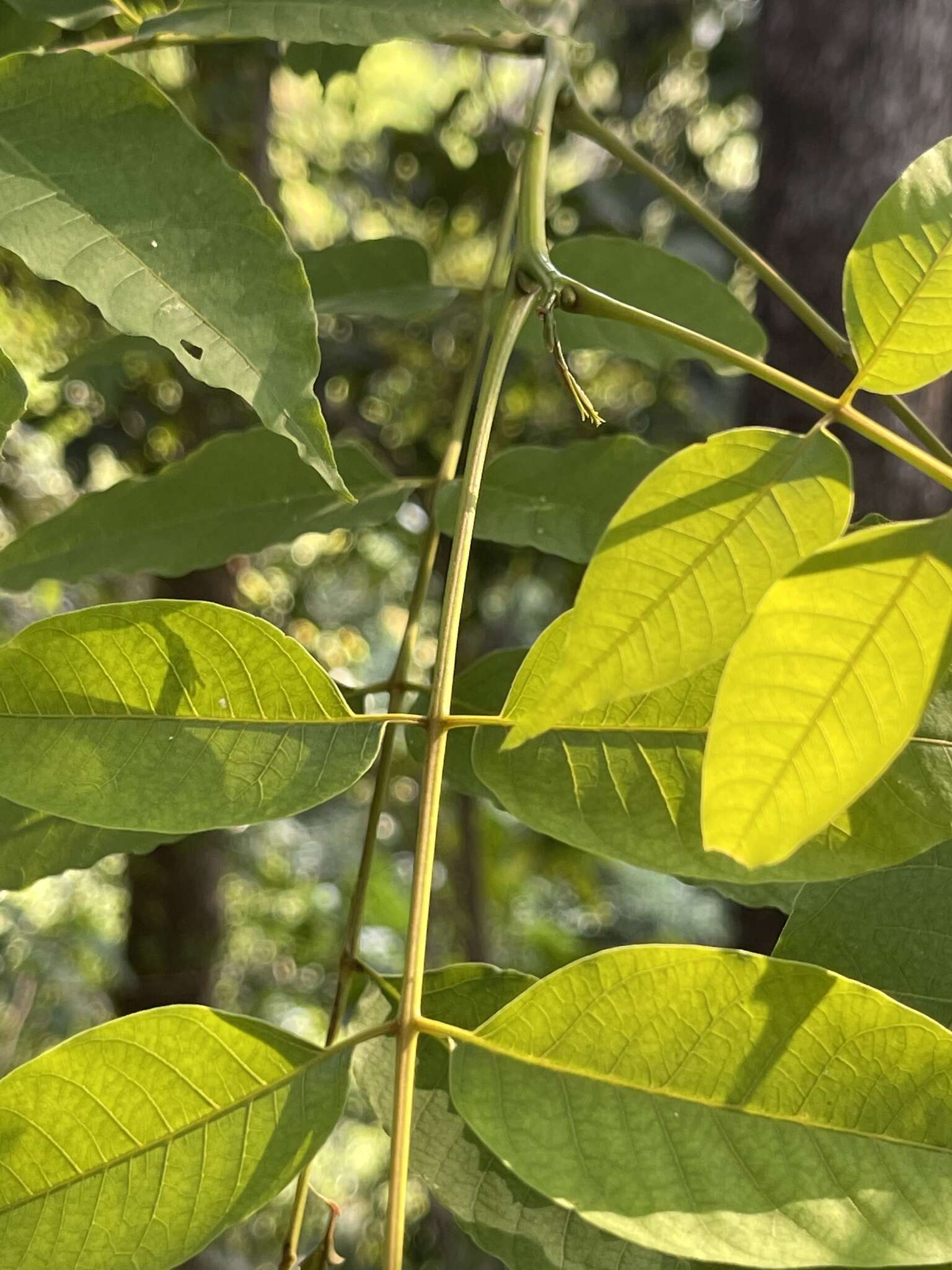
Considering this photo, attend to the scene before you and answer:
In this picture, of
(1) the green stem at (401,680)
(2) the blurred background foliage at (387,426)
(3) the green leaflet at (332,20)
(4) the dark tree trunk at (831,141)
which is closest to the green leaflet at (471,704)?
(1) the green stem at (401,680)

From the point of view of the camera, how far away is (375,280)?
1006mm

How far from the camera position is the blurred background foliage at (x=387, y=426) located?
88.1 inches

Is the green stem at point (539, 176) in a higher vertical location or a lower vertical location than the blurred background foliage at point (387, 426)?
higher

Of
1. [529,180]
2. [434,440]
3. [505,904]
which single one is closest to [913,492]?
[529,180]

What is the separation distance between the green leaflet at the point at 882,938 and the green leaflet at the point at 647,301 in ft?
1.54

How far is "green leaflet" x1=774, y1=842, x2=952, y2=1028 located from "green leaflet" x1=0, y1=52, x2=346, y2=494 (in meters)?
0.30

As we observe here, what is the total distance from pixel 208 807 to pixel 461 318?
1.80 m

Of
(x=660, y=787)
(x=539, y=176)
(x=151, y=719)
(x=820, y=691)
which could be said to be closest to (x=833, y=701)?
(x=820, y=691)

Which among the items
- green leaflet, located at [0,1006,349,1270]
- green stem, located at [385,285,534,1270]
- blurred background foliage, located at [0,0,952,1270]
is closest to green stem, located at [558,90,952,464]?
green stem, located at [385,285,534,1270]

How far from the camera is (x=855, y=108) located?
1.38 metres

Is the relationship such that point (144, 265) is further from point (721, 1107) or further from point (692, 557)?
point (721, 1107)

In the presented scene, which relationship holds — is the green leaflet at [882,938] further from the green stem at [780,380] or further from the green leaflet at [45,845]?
the green leaflet at [45,845]

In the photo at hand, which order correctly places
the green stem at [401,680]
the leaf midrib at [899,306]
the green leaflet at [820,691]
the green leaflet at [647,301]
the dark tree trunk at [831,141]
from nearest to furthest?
the green leaflet at [820,691]
the leaf midrib at [899,306]
the green stem at [401,680]
the green leaflet at [647,301]
the dark tree trunk at [831,141]

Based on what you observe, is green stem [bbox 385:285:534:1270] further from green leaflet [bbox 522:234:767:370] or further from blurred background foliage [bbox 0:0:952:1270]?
blurred background foliage [bbox 0:0:952:1270]
